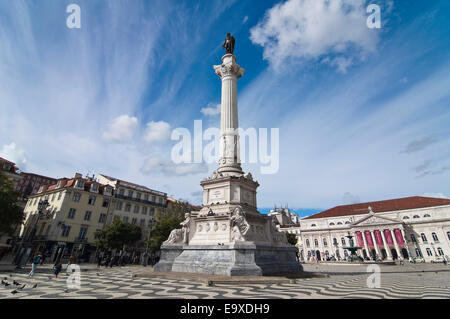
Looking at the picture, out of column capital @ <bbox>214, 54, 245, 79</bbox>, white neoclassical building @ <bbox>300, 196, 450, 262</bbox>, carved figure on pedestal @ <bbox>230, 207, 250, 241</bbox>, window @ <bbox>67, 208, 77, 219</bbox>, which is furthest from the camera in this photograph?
white neoclassical building @ <bbox>300, 196, 450, 262</bbox>

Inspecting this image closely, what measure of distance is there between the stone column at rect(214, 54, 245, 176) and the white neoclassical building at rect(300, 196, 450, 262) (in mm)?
45244

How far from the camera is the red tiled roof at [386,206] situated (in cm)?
5369

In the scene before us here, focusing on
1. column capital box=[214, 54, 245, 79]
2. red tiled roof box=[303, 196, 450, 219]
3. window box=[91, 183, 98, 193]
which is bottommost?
window box=[91, 183, 98, 193]

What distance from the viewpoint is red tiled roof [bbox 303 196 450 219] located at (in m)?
53.7

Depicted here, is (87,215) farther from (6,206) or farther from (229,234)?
(229,234)

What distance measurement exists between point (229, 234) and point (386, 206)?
6301 centimetres

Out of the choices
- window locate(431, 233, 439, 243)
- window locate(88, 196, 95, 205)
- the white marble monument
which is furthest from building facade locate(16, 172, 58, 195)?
window locate(431, 233, 439, 243)

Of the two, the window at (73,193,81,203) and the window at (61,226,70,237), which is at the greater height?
the window at (73,193,81,203)

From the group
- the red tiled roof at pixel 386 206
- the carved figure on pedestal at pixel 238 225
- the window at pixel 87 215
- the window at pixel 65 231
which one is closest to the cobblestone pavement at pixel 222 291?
the carved figure on pedestal at pixel 238 225

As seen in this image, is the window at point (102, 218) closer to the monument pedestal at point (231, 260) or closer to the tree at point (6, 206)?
the tree at point (6, 206)

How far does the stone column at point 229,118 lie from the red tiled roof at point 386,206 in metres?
58.1

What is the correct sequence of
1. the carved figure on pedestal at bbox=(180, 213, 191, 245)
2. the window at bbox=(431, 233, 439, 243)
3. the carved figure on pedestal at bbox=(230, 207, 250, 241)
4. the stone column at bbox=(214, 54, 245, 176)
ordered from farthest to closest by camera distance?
the window at bbox=(431, 233, 439, 243) → the stone column at bbox=(214, 54, 245, 176) → the carved figure on pedestal at bbox=(180, 213, 191, 245) → the carved figure on pedestal at bbox=(230, 207, 250, 241)

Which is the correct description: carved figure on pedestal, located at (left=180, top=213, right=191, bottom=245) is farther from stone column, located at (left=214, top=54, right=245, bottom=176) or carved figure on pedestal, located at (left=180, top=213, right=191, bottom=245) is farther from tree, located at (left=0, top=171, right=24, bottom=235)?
tree, located at (left=0, top=171, right=24, bottom=235)

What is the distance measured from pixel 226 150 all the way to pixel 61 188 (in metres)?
30.2
